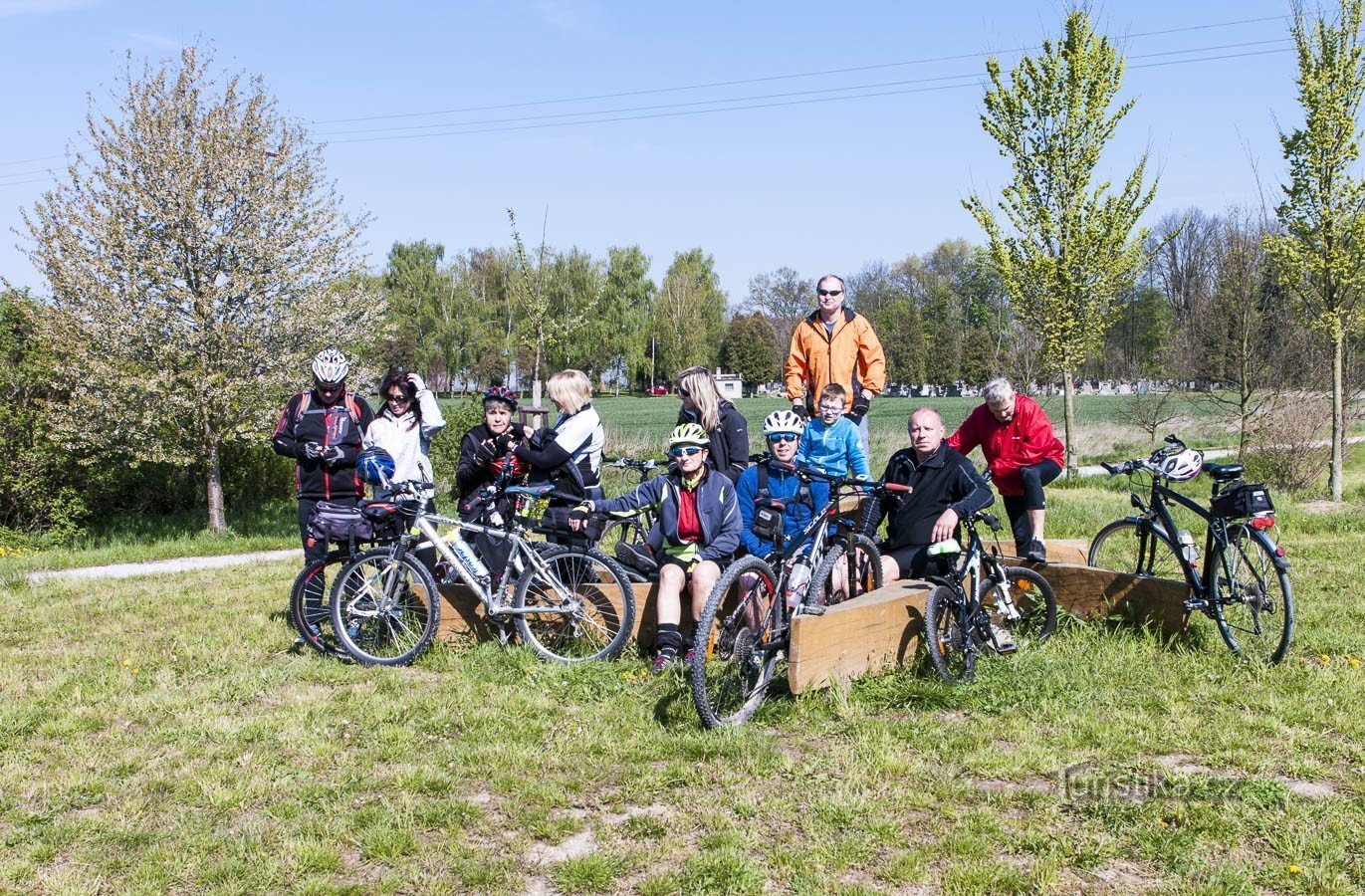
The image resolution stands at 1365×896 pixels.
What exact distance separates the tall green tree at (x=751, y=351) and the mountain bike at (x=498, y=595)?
64.5m

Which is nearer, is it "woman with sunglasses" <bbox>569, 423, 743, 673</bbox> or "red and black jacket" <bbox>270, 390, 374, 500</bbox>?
"woman with sunglasses" <bbox>569, 423, 743, 673</bbox>

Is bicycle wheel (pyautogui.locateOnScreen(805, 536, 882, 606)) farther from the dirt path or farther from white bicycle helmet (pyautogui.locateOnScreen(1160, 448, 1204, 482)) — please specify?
the dirt path

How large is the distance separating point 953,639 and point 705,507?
1.48 meters

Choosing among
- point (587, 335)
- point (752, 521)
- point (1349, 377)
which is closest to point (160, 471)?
point (752, 521)

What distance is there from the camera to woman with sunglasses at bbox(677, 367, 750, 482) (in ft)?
21.8

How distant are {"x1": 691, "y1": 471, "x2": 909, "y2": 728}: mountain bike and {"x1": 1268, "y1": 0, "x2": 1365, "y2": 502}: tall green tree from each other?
12.7 m

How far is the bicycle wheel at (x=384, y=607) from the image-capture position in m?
6.11

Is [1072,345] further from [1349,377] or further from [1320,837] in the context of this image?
[1320,837]

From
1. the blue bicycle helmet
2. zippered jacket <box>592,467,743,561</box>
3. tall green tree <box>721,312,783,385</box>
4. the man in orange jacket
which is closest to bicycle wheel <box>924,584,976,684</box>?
zippered jacket <box>592,467,743,561</box>

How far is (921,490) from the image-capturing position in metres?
6.25

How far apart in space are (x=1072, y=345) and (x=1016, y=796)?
49.6 ft

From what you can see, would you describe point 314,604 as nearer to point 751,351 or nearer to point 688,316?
point 688,316

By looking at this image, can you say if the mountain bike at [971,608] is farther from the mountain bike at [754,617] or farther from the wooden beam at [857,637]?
the mountain bike at [754,617]

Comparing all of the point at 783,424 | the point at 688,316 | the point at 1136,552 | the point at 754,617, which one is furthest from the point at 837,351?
the point at 688,316
